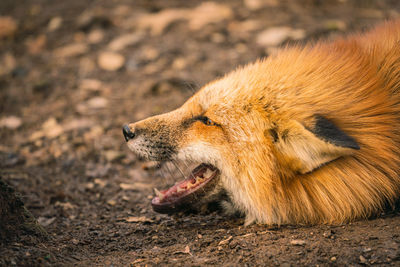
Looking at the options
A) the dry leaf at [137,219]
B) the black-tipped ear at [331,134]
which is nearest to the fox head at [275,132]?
the black-tipped ear at [331,134]

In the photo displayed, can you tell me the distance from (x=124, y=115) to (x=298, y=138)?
3263 mm

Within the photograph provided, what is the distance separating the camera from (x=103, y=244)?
2717mm

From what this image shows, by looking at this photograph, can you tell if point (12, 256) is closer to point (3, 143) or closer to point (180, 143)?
point (180, 143)

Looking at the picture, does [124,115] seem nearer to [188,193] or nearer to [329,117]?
[188,193]

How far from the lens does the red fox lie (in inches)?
96.0

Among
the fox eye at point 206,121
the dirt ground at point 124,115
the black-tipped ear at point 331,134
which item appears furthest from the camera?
the fox eye at point 206,121

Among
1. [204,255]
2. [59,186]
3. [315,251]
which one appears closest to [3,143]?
[59,186]

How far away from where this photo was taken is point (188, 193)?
2.98 meters

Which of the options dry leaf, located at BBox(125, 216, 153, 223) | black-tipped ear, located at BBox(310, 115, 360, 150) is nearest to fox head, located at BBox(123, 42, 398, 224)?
black-tipped ear, located at BBox(310, 115, 360, 150)

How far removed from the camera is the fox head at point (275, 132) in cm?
244

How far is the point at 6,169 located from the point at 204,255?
282 centimetres

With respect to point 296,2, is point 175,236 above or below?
below

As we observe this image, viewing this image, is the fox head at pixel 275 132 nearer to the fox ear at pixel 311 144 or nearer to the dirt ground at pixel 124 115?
the fox ear at pixel 311 144

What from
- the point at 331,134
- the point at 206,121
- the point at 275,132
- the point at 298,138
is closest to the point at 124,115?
the point at 206,121
